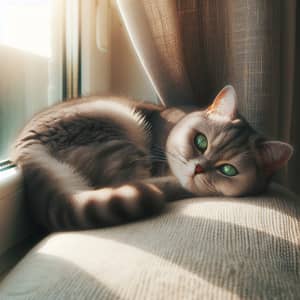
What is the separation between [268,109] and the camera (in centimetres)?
127

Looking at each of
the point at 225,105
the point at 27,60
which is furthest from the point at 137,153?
the point at 27,60

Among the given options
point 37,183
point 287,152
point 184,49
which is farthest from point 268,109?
point 37,183

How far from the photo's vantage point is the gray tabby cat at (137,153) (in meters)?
1.02

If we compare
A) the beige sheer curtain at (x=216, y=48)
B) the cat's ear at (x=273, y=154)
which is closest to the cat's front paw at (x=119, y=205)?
the cat's ear at (x=273, y=154)

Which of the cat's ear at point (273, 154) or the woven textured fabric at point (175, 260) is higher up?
the cat's ear at point (273, 154)

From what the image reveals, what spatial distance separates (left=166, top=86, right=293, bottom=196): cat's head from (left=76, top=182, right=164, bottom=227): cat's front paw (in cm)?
29

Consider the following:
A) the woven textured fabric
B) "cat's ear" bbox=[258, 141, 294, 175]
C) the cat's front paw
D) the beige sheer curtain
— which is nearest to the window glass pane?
the beige sheer curtain

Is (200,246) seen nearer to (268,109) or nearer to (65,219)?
(65,219)

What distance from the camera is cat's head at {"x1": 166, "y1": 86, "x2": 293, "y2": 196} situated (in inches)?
44.6

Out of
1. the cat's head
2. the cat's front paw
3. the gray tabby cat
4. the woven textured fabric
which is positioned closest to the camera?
the woven textured fabric

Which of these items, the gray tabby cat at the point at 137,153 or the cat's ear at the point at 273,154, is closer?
the gray tabby cat at the point at 137,153

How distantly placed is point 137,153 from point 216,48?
→ 16.5 inches

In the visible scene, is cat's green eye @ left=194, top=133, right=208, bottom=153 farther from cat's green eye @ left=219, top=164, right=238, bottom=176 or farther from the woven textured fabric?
the woven textured fabric

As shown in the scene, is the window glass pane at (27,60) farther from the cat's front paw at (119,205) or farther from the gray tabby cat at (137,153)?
the cat's front paw at (119,205)
